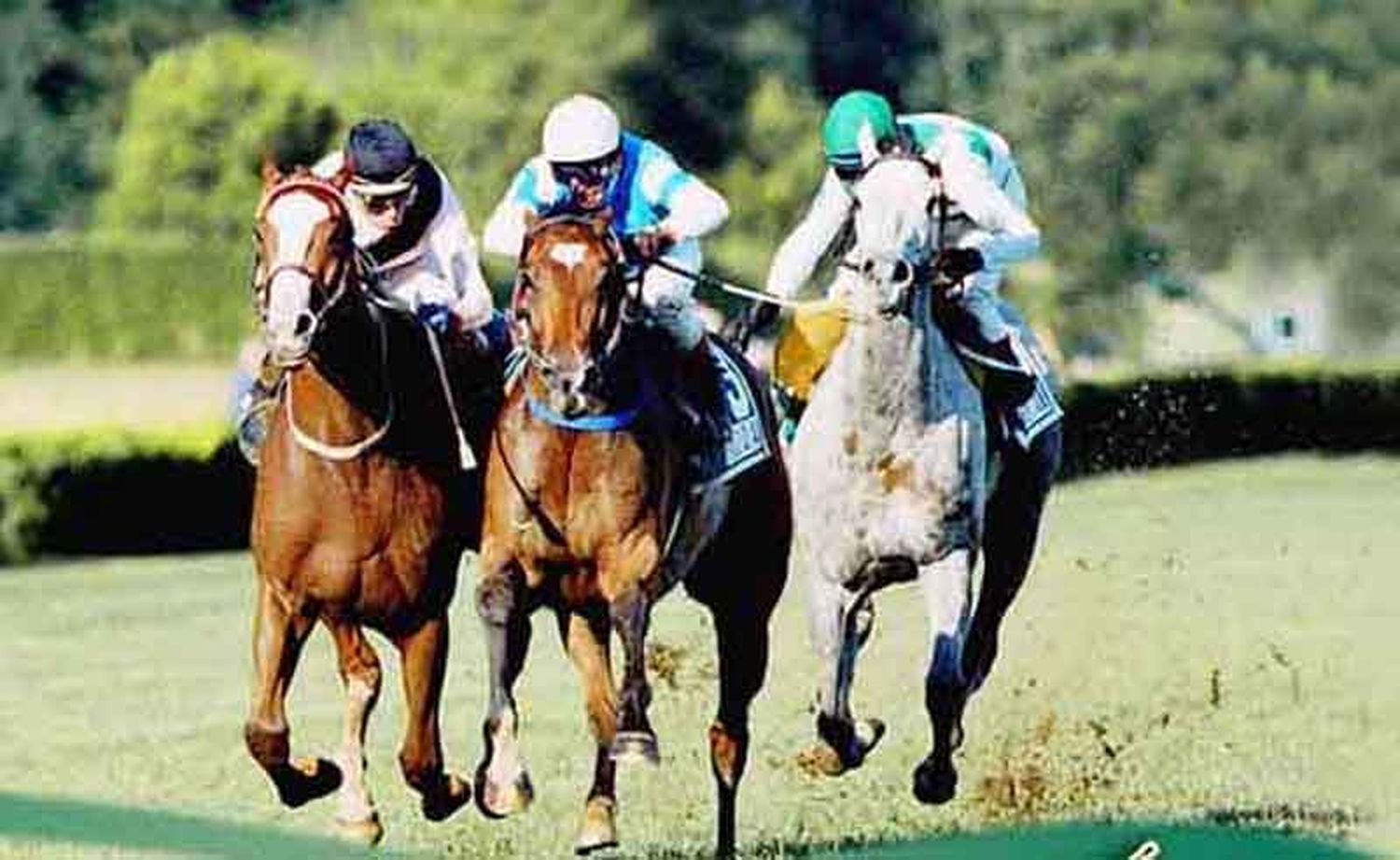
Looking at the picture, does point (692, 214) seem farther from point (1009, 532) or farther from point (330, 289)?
point (1009, 532)

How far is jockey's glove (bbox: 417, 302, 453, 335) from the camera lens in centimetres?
845

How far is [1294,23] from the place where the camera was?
93.3 ft

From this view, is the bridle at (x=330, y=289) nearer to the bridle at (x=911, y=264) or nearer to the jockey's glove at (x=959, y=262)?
the bridle at (x=911, y=264)

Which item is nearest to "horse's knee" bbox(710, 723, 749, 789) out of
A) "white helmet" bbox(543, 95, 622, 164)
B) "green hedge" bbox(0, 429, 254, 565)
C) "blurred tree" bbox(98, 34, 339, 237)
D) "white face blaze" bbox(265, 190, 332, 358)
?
"white helmet" bbox(543, 95, 622, 164)

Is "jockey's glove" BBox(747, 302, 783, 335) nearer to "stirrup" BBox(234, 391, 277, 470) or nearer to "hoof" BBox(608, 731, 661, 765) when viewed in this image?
"stirrup" BBox(234, 391, 277, 470)

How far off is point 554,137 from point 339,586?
39.7 inches

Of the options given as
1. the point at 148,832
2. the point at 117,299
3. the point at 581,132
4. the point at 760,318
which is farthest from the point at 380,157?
the point at 117,299

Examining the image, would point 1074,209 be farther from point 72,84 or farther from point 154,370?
point 72,84

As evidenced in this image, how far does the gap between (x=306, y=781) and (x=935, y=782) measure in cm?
146

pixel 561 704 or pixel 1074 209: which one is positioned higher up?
pixel 1074 209

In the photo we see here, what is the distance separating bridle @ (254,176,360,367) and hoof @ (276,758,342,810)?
3.37ft

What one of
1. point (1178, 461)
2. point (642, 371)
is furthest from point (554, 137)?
point (1178, 461)

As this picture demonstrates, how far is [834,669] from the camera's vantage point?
9.30 m

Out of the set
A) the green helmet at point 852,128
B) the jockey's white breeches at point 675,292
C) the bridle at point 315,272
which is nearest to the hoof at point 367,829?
the bridle at point 315,272
